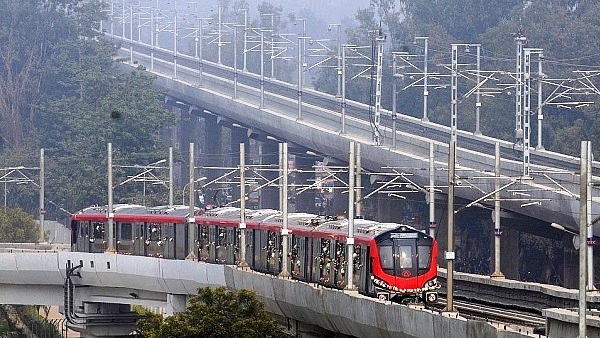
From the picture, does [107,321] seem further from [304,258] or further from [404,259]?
[404,259]

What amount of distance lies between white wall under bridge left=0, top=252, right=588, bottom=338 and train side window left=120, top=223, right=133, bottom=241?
3.57 m

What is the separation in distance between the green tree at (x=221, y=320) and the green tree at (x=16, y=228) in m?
57.7

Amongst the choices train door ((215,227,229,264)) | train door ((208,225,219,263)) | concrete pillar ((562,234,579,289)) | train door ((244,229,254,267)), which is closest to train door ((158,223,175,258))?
train door ((208,225,219,263))

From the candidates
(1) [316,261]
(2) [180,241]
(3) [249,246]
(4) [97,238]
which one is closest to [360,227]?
(1) [316,261]

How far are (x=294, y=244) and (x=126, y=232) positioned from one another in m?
19.4

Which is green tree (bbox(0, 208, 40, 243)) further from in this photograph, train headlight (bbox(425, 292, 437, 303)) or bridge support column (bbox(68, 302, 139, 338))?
train headlight (bbox(425, 292, 437, 303))

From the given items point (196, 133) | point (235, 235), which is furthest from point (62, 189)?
point (235, 235)

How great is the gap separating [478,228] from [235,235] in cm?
4566

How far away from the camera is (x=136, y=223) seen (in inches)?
3162

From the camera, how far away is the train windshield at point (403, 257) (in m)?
53.8

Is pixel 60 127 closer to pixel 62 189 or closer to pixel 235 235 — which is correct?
pixel 62 189

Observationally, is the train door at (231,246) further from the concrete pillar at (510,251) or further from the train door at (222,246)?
the concrete pillar at (510,251)

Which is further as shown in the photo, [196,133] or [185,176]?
[196,133]

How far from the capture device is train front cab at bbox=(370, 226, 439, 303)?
176ft
